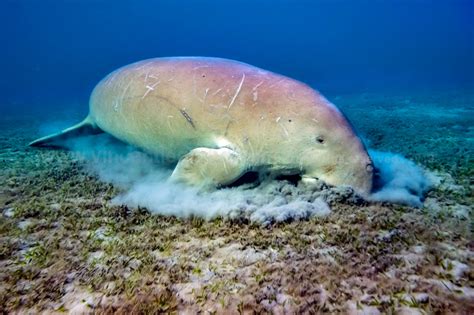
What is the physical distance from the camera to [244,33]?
492 ft

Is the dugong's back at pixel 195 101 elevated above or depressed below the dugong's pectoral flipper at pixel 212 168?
above

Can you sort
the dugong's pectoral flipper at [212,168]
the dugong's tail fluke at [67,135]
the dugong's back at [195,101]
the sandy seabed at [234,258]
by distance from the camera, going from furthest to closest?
the dugong's tail fluke at [67,135] → the dugong's back at [195,101] → the dugong's pectoral flipper at [212,168] → the sandy seabed at [234,258]

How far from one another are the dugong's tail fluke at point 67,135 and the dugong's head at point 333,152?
499 cm

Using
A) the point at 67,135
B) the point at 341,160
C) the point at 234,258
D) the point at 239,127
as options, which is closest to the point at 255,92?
the point at 239,127

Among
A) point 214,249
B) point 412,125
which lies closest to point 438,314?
point 214,249

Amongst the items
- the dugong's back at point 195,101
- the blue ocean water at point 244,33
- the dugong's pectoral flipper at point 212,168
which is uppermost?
the blue ocean water at point 244,33

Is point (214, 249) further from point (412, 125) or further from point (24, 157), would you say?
point (412, 125)

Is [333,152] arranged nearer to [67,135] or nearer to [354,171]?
[354,171]

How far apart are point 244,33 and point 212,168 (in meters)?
160

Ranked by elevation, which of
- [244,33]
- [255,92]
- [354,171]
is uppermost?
[244,33]

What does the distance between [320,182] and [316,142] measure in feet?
1.51

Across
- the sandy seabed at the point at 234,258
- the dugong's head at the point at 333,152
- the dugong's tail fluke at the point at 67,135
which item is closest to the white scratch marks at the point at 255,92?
the dugong's head at the point at 333,152

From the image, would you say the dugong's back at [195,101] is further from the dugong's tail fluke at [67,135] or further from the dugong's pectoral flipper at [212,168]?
the dugong's tail fluke at [67,135]

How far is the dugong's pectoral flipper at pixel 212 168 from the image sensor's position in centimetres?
338
